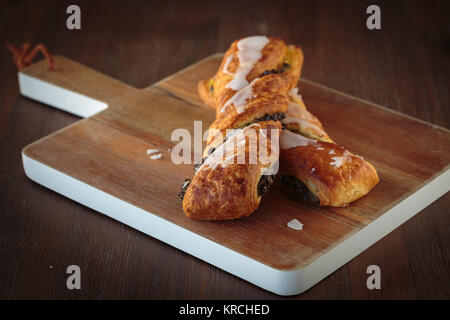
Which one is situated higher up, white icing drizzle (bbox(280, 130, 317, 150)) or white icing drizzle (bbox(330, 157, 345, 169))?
white icing drizzle (bbox(280, 130, 317, 150))

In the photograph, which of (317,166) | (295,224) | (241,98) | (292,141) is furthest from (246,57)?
(295,224)

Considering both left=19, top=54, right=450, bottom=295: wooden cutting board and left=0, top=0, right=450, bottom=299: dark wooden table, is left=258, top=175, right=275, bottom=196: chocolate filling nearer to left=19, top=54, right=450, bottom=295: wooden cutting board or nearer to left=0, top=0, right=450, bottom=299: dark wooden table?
left=19, top=54, right=450, bottom=295: wooden cutting board

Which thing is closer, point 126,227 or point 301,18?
point 126,227

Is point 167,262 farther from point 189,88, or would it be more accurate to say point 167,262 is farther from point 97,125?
point 189,88

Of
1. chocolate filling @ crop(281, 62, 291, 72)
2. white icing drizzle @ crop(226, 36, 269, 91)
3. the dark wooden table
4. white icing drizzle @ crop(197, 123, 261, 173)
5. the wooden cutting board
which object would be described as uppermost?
white icing drizzle @ crop(226, 36, 269, 91)

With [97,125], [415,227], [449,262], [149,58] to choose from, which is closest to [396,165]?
[415,227]

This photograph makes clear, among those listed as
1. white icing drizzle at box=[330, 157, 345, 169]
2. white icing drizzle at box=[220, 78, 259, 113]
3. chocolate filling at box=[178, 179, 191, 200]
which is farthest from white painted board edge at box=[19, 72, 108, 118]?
white icing drizzle at box=[330, 157, 345, 169]
